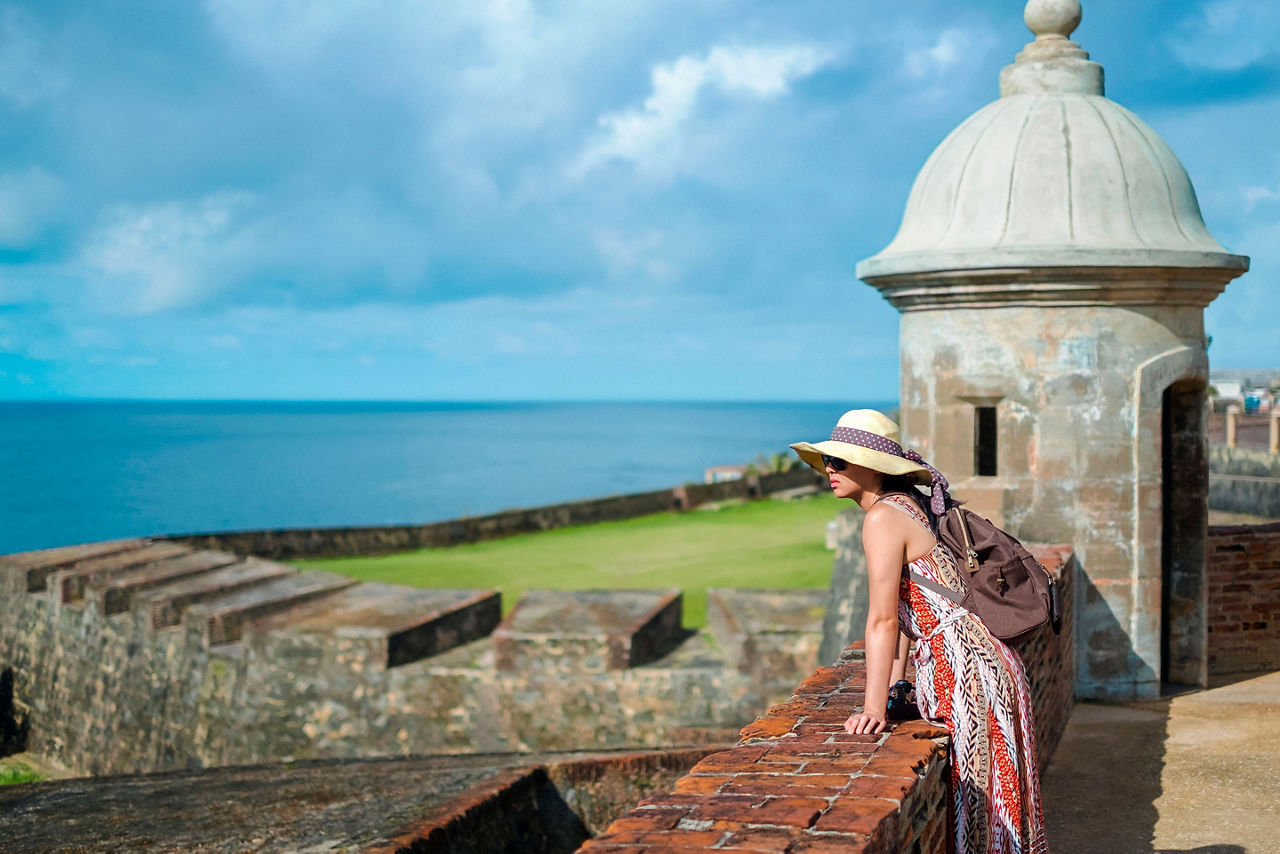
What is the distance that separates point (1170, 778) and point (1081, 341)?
2397 millimetres

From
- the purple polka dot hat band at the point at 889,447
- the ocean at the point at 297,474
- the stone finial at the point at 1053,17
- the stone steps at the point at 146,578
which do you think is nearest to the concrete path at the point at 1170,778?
the purple polka dot hat band at the point at 889,447

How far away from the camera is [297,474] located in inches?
3846

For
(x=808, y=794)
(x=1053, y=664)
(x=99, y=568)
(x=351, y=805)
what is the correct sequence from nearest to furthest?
(x=808, y=794) → (x=1053, y=664) → (x=351, y=805) → (x=99, y=568)

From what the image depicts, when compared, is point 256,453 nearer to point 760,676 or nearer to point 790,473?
point 790,473

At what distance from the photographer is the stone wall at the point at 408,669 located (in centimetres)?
1209

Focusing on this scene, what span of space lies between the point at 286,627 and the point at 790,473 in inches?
563

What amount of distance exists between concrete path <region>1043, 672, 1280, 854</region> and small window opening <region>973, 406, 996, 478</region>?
1.46 m

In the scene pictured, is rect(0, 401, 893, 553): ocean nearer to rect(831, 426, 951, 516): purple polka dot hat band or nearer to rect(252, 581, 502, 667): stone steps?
rect(252, 581, 502, 667): stone steps

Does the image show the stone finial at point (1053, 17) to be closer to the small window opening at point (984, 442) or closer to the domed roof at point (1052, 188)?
the domed roof at point (1052, 188)

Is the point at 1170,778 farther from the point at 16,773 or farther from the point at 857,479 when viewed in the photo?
the point at 16,773

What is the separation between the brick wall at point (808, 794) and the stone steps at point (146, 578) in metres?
13.3

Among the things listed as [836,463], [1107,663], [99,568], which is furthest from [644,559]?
[836,463]

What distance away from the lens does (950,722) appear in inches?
128

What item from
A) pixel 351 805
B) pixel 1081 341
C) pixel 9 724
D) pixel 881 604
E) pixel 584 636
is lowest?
pixel 9 724
